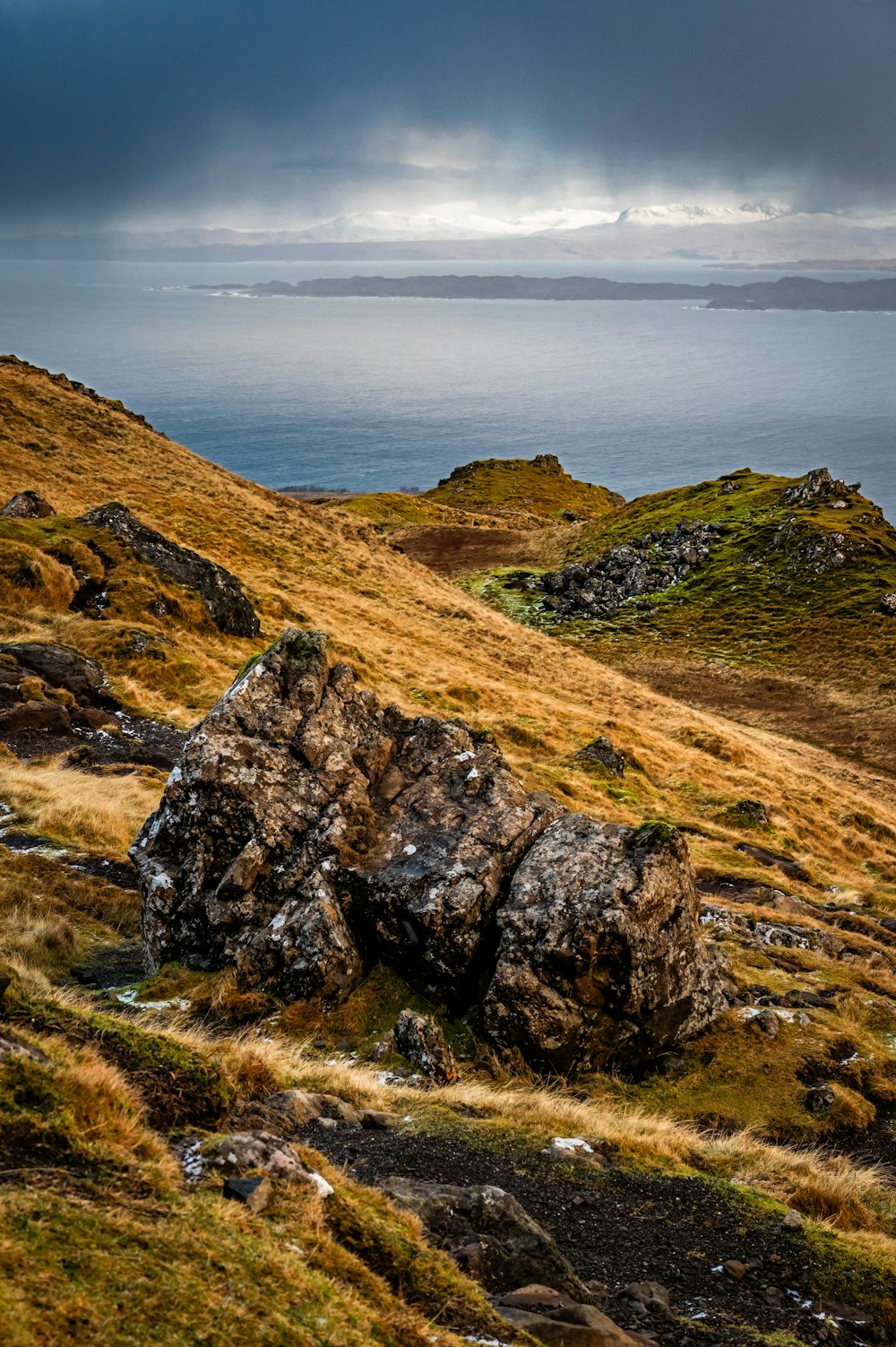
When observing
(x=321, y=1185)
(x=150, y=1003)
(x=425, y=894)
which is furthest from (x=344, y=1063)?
(x=321, y=1185)

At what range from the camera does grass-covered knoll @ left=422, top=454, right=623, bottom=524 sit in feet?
445

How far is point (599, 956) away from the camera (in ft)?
43.2

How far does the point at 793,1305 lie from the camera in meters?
7.88

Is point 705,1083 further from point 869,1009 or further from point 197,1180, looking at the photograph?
point 197,1180

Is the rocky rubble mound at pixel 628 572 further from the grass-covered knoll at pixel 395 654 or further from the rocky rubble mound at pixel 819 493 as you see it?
the grass-covered knoll at pixel 395 654

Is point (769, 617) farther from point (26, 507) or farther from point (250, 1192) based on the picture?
point (250, 1192)

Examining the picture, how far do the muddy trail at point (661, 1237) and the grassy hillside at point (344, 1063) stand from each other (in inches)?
6.4

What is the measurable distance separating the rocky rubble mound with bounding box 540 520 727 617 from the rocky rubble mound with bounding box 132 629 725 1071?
61.5 meters

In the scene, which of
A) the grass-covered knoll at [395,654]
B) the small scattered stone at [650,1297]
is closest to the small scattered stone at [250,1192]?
the small scattered stone at [650,1297]

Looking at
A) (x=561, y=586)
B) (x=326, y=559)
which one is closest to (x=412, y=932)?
(x=326, y=559)

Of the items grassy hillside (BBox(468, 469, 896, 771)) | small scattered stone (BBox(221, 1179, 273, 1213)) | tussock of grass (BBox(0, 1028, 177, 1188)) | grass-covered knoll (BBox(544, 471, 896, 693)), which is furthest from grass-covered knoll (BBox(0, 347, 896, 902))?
small scattered stone (BBox(221, 1179, 273, 1213))

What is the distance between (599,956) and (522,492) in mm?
135077

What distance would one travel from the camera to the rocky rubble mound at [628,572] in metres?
77.4

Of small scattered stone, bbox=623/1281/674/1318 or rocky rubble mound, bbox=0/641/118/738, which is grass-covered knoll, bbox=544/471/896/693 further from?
small scattered stone, bbox=623/1281/674/1318
